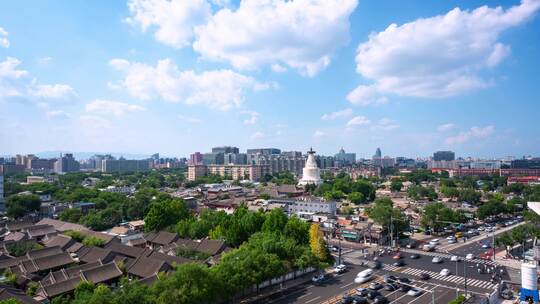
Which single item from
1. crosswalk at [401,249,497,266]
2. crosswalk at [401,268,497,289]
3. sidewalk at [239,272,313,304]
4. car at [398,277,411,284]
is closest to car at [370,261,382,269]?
crosswalk at [401,268,497,289]

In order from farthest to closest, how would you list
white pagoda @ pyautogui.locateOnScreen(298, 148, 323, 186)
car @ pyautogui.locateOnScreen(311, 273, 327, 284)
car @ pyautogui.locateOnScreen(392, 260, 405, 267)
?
1. white pagoda @ pyautogui.locateOnScreen(298, 148, 323, 186)
2. car @ pyautogui.locateOnScreen(392, 260, 405, 267)
3. car @ pyautogui.locateOnScreen(311, 273, 327, 284)

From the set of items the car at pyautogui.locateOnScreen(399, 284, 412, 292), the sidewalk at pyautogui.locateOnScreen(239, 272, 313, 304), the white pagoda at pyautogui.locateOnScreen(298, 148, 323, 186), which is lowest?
the sidewalk at pyautogui.locateOnScreen(239, 272, 313, 304)

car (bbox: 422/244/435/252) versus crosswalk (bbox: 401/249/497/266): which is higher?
car (bbox: 422/244/435/252)

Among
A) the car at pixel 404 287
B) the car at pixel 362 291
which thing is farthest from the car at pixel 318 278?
the car at pixel 404 287

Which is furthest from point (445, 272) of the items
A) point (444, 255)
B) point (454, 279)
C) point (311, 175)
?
point (311, 175)

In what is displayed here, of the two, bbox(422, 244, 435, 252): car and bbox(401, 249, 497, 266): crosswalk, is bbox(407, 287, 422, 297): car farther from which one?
bbox(422, 244, 435, 252): car

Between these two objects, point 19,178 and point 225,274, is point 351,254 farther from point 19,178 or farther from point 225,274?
point 19,178

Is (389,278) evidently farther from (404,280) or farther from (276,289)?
(276,289)

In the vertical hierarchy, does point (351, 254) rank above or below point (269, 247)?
below

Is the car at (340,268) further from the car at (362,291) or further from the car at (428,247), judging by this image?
the car at (428,247)

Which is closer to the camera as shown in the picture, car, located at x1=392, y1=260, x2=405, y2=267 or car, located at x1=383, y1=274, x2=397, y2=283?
car, located at x1=383, y1=274, x2=397, y2=283

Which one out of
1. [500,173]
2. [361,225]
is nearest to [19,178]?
[361,225]
